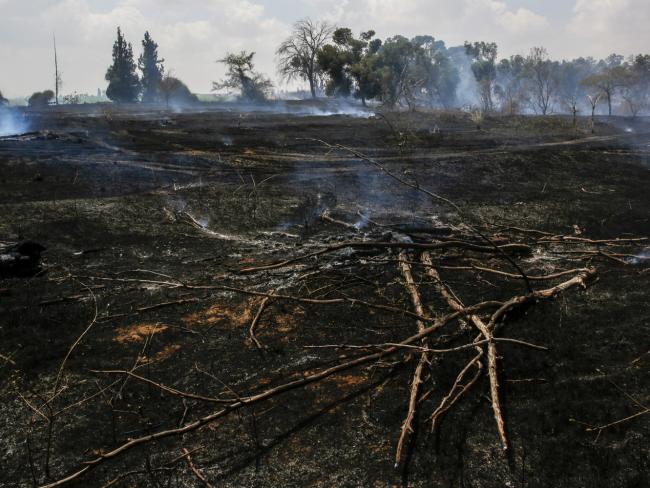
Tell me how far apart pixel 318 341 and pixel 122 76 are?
6209 cm

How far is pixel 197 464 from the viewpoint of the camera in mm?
3311

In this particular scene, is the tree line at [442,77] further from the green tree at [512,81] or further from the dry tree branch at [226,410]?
the dry tree branch at [226,410]

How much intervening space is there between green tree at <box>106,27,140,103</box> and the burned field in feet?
173

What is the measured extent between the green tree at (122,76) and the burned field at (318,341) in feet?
173

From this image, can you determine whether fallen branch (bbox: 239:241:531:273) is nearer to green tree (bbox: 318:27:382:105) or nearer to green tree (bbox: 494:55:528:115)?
green tree (bbox: 318:27:382:105)

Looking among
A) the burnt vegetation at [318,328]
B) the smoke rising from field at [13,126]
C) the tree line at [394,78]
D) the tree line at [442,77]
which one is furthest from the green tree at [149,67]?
the burnt vegetation at [318,328]

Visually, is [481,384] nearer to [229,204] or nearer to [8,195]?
[229,204]

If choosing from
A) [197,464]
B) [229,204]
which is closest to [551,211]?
[229,204]

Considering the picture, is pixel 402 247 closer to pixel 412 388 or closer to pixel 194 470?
pixel 412 388

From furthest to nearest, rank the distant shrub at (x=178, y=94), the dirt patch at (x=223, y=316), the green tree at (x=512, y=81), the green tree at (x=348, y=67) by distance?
the green tree at (x=512, y=81), the distant shrub at (x=178, y=94), the green tree at (x=348, y=67), the dirt patch at (x=223, y=316)

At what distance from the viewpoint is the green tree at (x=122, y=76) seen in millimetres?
57719

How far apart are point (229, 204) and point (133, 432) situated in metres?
6.89

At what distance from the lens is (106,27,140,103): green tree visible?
57.7m

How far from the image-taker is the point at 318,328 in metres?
5.08
